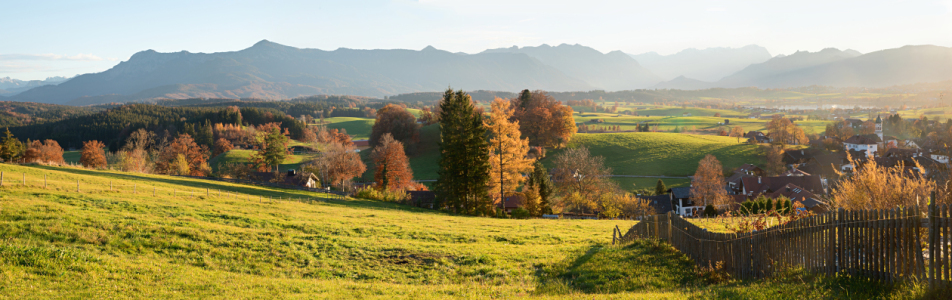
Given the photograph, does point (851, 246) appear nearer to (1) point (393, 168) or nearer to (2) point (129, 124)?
(1) point (393, 168)

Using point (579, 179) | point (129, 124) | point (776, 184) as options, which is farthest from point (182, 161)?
point (129, 124)

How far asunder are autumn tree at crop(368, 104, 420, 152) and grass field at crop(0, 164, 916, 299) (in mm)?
74392

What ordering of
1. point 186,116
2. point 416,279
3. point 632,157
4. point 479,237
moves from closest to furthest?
point 416,279, point 479,237, point 632,157, point 186,116

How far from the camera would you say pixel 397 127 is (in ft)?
324

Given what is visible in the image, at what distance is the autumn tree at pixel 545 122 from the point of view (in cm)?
8731

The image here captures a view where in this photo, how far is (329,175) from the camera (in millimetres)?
71188

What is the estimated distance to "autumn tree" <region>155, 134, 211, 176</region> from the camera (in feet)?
244

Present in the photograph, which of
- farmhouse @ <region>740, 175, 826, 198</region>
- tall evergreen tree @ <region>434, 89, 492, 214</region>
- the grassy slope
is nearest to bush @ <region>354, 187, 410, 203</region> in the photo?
tall evergreen tree @ <region>434, 89, 492, 214</region>

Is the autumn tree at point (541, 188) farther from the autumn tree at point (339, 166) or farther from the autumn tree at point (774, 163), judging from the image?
the autumn tree at point (774, 163)

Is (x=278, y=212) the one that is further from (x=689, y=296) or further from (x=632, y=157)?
(x=632, y=157)

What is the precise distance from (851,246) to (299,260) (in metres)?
14.4

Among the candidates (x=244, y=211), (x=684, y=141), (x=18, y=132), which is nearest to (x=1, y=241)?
(x=244, y=211)

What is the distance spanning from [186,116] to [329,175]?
446 ft

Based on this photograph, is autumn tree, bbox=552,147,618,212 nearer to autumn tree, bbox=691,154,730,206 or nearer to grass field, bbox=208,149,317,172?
autumn tree, bbox=691,154,730,206
